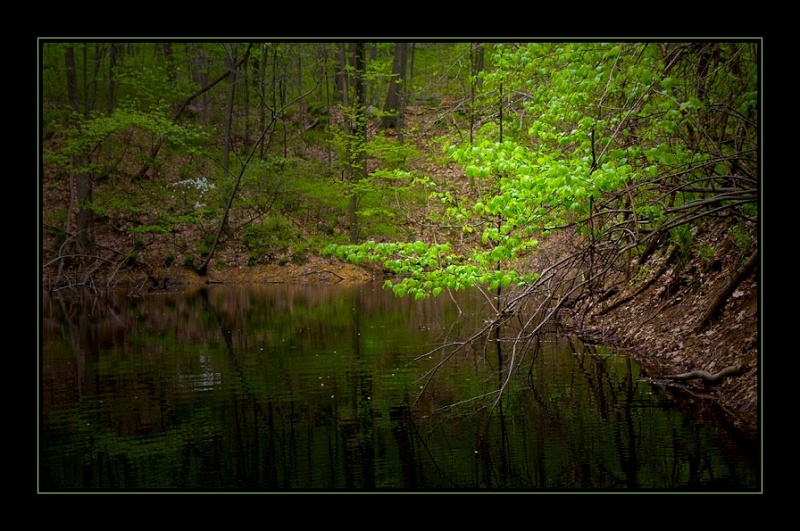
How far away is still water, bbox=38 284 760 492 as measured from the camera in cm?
519

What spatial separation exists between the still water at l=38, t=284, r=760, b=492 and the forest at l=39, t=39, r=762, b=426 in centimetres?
94

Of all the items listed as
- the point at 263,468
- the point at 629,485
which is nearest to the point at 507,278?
the point at 629,485

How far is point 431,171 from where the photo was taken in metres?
23.0

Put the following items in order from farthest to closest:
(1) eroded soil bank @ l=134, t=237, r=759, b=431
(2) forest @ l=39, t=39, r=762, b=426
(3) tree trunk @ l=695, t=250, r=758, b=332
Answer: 1. (3) tree trunk @ l=695, t=250, r=758, b=332
2. (1) eroded soil bank @ l=134, t=237, r=759, b=431
3. (2) forest @ l=39, t=39, r=762, b=426

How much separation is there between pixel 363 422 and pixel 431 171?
17.3 meters

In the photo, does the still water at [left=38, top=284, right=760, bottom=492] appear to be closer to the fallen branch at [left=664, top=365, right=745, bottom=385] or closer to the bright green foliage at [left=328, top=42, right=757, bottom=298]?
the fallen branch at [left=664, top=365, right=745, bottom=385]

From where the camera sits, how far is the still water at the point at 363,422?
5191 millimetres

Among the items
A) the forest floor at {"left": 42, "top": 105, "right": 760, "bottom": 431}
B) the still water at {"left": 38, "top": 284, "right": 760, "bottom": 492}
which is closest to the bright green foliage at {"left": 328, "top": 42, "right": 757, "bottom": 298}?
the still water at {"left": 38, "top": 284, "right": 760, "bottom": 492}

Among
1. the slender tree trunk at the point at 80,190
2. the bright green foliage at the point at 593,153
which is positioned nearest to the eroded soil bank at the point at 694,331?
the bright green foliage at the point at 593,153

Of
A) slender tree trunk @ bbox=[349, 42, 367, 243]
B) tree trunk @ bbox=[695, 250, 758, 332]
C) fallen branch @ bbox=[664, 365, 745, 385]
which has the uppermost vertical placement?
slender tree trunk @ bbox=[349, 42, 367, 243]

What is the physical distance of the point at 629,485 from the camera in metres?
4.95

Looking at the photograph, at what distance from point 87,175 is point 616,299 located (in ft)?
56.5

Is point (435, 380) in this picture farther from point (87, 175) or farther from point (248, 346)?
point (87, 175)

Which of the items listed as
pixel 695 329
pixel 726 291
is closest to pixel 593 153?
pixel 726 291
